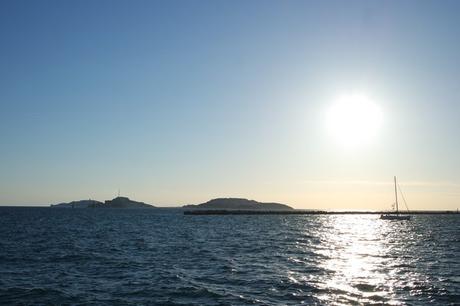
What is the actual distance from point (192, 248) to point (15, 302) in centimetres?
3028

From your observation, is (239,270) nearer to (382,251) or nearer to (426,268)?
(426,268)

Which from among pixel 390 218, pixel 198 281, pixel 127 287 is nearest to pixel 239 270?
pixel 198 281

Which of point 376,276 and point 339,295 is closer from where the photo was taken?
point 339,295

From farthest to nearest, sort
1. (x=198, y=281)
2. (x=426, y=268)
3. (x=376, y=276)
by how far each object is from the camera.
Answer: (x=426, y=268) → (x=376, y=276) → (x=198, y=281)

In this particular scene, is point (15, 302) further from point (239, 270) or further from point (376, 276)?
point (376, 276)

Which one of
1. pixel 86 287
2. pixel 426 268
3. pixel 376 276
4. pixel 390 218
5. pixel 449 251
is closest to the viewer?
pixel 86 287

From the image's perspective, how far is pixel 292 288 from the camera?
29.0 metres

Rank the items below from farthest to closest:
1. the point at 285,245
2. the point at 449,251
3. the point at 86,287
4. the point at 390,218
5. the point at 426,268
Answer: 1. the point at 390,218
2. the point at 285,245
3. the point at 449,251
4. the point at 426,268
5. the point at 86,287

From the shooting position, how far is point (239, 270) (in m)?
36.0

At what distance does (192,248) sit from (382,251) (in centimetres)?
2354

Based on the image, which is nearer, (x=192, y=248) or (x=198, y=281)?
(x=198, y=281)

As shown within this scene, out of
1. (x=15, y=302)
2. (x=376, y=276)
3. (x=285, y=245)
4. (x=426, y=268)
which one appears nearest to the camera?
(x=15, y=302)

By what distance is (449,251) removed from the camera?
52.7 m

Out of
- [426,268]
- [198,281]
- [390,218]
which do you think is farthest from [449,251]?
[390,218]
